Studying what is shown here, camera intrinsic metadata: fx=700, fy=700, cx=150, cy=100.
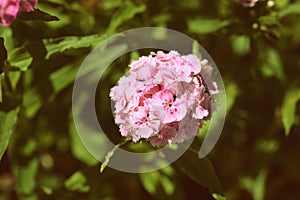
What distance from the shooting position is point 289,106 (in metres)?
2.55

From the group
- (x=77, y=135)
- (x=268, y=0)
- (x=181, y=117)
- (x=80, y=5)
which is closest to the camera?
(x=181, y=117)

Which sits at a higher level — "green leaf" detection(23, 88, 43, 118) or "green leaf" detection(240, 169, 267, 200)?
"green leaf" detection(23, 88, 43, 118)

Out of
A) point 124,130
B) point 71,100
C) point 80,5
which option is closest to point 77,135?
point 71,100

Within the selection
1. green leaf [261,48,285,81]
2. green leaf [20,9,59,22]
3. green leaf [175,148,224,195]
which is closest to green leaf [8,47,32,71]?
green leaf [20,9,59,22]

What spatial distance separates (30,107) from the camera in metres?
2.47

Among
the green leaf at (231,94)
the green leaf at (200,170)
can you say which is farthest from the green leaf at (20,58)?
the green leaf at (231,94)

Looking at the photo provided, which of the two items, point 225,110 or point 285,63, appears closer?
point 225,110

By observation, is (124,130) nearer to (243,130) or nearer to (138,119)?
(138,119)

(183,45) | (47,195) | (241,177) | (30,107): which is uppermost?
(183,45)

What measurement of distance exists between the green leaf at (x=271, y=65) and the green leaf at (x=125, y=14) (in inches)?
21.5

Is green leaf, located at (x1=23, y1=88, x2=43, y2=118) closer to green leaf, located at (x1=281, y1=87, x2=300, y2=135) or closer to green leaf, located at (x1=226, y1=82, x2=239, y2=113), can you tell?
green leaf, located at (x1=226, y1=82, x2=239, y2=113)

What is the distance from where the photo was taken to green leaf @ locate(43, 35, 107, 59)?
2162 mm

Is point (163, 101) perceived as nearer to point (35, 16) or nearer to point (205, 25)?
point (35, 16)

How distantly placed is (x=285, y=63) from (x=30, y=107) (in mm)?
1091
